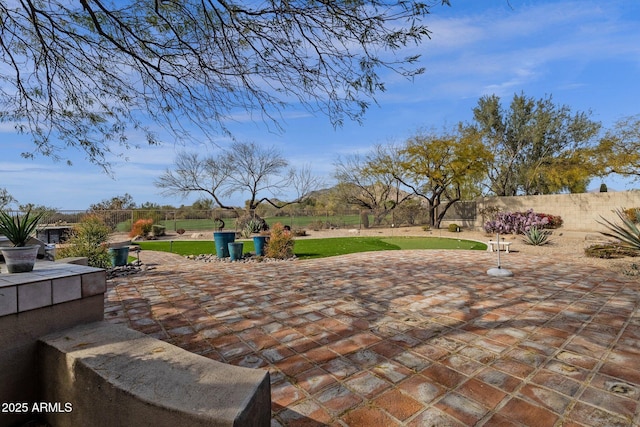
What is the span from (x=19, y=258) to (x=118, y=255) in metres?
6.09

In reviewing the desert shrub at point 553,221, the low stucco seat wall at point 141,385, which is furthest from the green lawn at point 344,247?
the low stucco seat wall at point 141,385

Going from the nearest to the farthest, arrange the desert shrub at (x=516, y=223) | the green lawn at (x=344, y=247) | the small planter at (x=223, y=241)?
1. the small planter at (x=223, y=241)
2. the green lawn at (x=344, y=247)
3. the desert shrub at (x=516, y=223)

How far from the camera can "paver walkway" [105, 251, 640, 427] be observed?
1.81 meters

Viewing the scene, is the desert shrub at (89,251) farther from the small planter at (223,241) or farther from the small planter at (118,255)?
the small planter at (223,241)

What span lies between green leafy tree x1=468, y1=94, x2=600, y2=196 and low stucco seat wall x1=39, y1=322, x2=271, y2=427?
2283cm

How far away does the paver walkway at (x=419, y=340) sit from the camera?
1.81 m

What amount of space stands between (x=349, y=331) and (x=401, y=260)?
4.97 meters

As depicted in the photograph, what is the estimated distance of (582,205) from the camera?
641 inches

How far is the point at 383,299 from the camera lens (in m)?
4.12

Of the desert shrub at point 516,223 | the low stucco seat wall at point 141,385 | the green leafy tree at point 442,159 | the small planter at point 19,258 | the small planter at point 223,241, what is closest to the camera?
the low stucco seat wall at point 141,385

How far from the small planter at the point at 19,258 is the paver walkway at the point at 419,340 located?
1255 millimetres

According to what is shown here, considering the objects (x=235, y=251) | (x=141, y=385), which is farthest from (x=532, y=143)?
(x=141, y=385)

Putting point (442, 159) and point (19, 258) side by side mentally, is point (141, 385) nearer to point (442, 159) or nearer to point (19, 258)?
point (19, 258)

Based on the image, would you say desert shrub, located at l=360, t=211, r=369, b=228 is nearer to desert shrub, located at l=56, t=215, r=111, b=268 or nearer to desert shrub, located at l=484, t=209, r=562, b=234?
desert shrub, located at l=484, t=209, r=562, b=234
